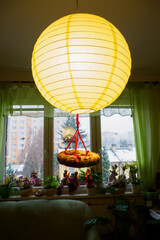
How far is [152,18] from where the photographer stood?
75.5 inches

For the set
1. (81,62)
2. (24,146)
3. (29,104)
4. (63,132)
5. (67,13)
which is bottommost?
(24,146)

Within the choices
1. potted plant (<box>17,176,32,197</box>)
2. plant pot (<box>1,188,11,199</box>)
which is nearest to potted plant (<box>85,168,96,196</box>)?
potted plant (<box>17,176,32,197</box>)

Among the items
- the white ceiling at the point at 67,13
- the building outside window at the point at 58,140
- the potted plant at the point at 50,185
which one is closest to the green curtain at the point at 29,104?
the building outside window at the point at 58,140

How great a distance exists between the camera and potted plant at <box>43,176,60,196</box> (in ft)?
8.75

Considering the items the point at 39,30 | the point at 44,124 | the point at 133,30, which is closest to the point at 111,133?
the point at 44,124

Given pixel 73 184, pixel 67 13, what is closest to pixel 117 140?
pixel 73 184

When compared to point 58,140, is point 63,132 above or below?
above

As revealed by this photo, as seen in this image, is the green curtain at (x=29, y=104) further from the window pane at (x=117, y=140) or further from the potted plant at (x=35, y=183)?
the potted plant at (x=35, y=183)

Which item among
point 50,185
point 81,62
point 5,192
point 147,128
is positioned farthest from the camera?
point 147,128

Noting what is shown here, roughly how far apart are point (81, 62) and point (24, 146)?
8.23 feet

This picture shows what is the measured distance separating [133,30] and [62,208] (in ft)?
7.32

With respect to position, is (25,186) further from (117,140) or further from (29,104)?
(117,140)

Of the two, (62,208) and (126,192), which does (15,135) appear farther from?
(126,192)

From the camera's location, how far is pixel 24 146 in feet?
9.78
